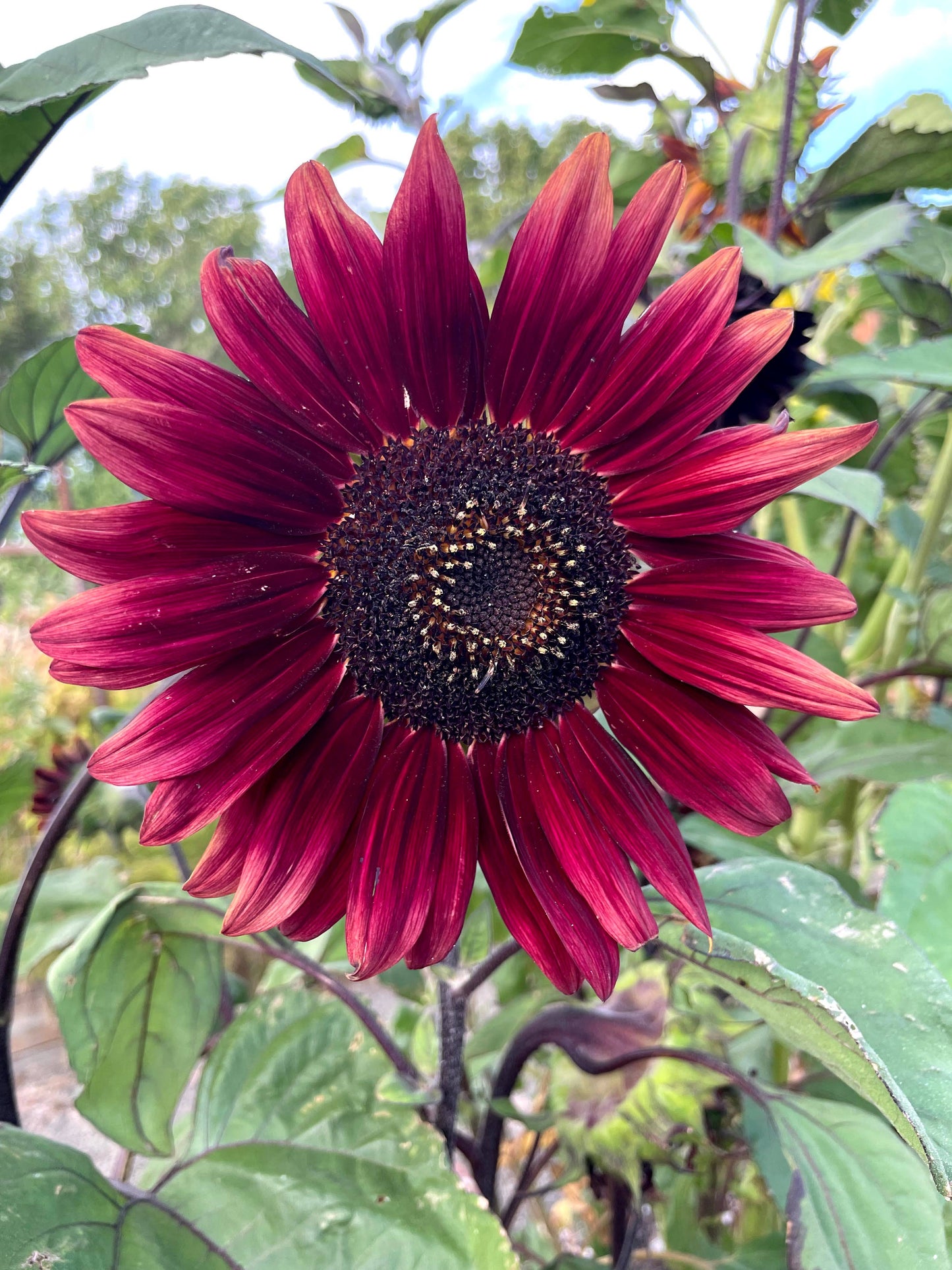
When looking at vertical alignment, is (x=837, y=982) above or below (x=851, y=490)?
below

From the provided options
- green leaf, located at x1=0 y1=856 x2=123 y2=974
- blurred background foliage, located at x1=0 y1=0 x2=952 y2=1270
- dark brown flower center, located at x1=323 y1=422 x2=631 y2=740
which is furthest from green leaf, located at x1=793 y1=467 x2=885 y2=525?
green leaf, located at x1=0 y1=856 x2=123 y2=974

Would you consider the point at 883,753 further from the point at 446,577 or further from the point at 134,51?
the point at 134,51

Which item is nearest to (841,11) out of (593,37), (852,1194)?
(593,37)

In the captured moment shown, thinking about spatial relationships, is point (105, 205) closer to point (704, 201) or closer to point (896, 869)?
point (704, 201)

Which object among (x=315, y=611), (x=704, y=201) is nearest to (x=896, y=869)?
(x=315, y=611)

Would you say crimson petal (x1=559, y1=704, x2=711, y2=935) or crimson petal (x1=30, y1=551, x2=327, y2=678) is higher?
crimson petal (x1=30, y1=551, x2=327, y2=678)

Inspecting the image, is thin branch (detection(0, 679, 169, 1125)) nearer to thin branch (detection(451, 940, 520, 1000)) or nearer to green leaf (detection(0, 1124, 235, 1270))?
green leaf (detection(0, 1124, 235, 1270))
